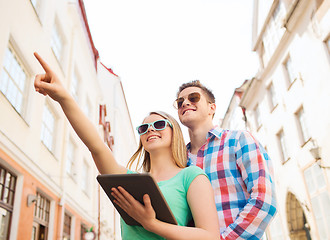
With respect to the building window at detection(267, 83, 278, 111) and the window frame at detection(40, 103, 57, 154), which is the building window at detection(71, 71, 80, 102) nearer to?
the window frame at detection(40, 103, 57, 154)

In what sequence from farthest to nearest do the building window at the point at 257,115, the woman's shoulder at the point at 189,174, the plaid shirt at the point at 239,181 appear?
the building window at the point at 257,115, the plaid shirt at the point at 239,181, the woman's shoulder at the point at 189,174

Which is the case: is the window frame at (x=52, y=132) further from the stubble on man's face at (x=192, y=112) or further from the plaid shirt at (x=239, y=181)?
the plaid shirt at (x=239, y=181)

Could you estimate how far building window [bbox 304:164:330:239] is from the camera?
511 inches

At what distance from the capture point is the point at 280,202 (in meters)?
18.1

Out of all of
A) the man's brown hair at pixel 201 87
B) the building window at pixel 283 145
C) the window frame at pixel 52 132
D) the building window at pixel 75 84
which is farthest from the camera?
the building window at pixel 283 145

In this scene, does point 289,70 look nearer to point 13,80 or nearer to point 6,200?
point 13,80

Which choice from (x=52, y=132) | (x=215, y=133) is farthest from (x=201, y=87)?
(x=52, y=132)

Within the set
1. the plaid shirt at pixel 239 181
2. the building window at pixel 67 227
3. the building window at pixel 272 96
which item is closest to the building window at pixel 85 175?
the building window at pixel 67 227

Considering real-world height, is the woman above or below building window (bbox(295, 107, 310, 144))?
below

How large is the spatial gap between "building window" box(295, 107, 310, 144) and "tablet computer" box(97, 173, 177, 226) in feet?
48.7

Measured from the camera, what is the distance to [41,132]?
11227 millimetres

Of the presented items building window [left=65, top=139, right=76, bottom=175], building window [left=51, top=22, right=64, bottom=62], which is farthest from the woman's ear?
building window [left=65, top=139, right=76, bottom=175]

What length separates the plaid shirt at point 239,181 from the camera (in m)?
2.12

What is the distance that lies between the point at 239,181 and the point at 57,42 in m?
13.2
